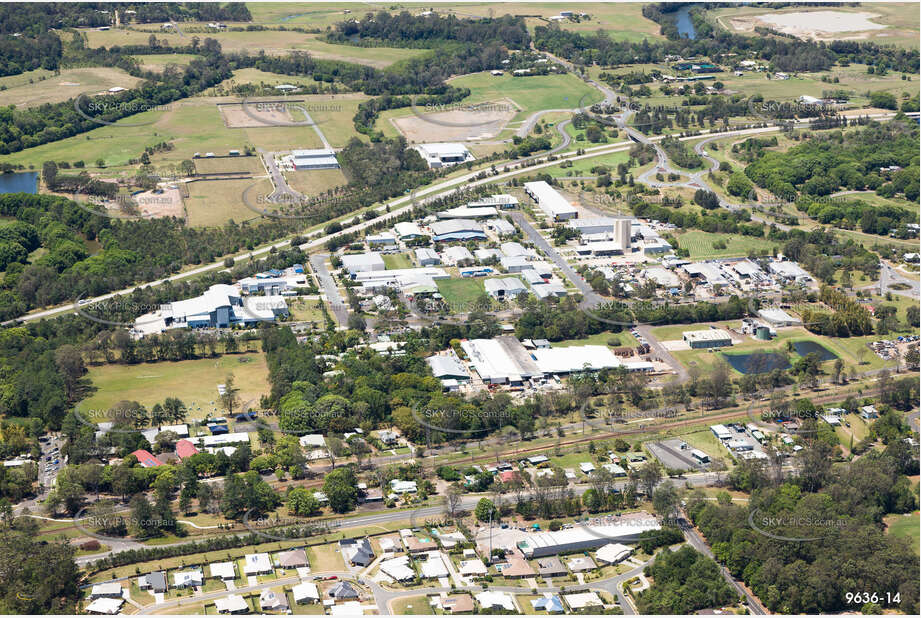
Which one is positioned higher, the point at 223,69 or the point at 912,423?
the point at 223,69

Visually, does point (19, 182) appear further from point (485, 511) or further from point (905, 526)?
point (905, 526)

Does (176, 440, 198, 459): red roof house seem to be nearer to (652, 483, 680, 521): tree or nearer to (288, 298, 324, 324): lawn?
(288, 298, 324, 324): lawn

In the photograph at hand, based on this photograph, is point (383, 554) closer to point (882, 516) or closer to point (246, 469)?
point (246, 469)

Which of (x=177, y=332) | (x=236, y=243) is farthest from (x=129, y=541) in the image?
(x=236, y=243)

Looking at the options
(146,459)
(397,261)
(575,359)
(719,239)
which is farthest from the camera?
(719,239)

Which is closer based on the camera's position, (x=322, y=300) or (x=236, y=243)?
(x=322, y=300)

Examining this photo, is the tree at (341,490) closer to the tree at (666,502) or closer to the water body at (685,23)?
the tree at (666,502)

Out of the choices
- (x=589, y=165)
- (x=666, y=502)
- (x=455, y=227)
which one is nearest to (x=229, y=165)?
(x=455, y=227)
